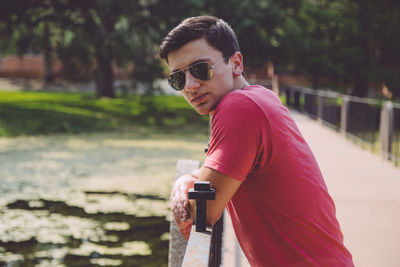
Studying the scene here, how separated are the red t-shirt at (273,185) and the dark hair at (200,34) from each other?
0.32 metres

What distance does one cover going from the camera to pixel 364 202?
6.12 m

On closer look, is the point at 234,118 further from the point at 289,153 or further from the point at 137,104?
the point at 137,104

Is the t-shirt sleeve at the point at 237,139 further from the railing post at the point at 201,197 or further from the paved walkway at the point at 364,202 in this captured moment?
the paved walkway at the point at 364,202

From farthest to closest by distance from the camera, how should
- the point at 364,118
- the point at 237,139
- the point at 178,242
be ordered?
1. the point at 364,118
2. the point at 178,242
3. the point at 237,139

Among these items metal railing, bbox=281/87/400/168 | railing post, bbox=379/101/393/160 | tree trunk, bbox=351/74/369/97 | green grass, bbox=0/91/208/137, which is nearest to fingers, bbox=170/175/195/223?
metal railing, bbox=281/87/400/168

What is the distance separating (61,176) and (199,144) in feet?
16.1

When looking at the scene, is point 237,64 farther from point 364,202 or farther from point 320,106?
point 320,106

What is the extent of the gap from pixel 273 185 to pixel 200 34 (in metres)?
0.69

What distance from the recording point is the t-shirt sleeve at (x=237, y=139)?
1734 mm

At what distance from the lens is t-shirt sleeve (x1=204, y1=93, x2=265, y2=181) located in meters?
1.73

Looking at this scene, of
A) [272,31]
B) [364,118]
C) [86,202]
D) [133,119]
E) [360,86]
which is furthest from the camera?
[360,86]

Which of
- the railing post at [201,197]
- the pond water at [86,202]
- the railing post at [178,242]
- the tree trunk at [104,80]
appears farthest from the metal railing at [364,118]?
the tree trunk at [104,80]

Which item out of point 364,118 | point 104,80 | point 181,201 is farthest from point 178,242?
point 104,80

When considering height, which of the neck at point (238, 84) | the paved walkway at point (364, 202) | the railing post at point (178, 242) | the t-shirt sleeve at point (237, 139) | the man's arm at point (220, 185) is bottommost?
the paved walkway at point (364, 202)
